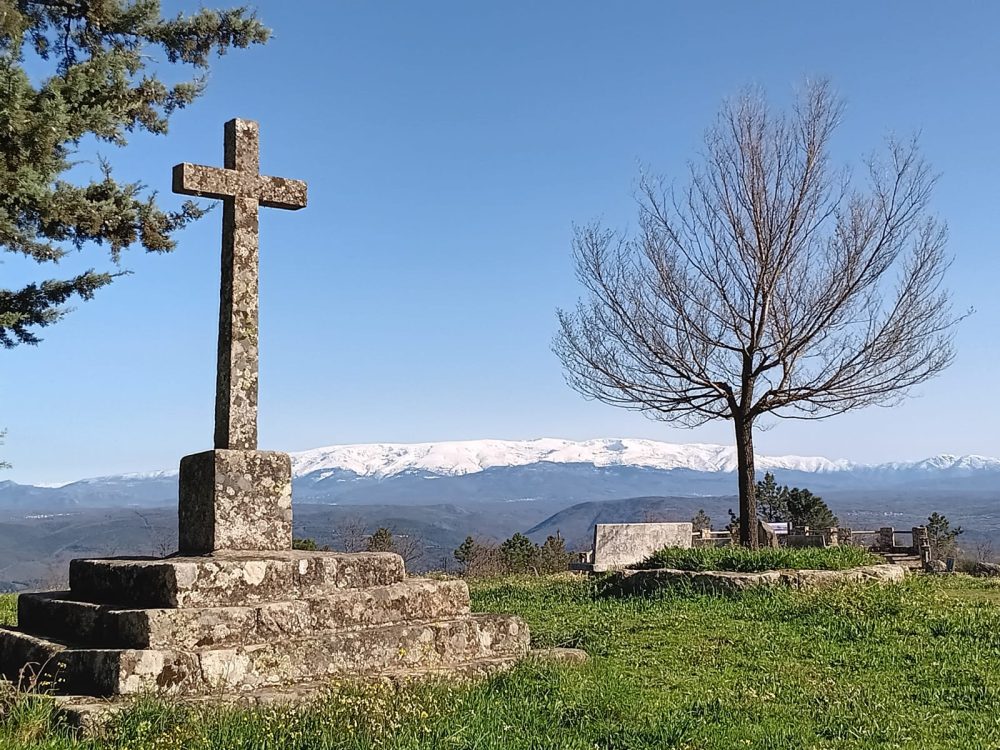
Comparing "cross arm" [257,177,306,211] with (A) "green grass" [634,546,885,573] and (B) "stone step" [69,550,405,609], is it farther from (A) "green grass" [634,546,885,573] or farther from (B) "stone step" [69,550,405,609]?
(A) "green grass" [634,546,885,573]

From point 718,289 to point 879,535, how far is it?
370 inches

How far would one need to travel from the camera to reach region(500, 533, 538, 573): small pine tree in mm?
20822

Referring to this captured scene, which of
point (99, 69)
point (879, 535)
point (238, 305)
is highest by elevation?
point (99, 69)

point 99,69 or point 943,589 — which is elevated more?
point 99,69

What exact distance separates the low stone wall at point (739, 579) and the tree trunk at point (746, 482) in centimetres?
360

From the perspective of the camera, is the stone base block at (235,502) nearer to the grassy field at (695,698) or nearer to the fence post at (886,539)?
the grassy field at (695,698)

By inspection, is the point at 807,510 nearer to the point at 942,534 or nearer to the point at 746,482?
the point at 942,534

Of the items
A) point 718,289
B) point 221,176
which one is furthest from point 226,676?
point 718,289

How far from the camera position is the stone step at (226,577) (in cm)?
668

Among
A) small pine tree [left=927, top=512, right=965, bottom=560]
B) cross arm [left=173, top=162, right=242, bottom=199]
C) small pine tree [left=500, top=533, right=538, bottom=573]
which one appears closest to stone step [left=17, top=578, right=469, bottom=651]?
cross arm [left=173, top=162, right=242, bottom=199]

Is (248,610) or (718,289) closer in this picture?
(248,610)

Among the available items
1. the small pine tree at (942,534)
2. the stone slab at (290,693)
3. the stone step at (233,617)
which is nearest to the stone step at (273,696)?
the stone slab at (290,693)

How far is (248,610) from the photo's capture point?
6641 millimetres

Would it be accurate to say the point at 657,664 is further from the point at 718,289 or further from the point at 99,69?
the point at 99,69
